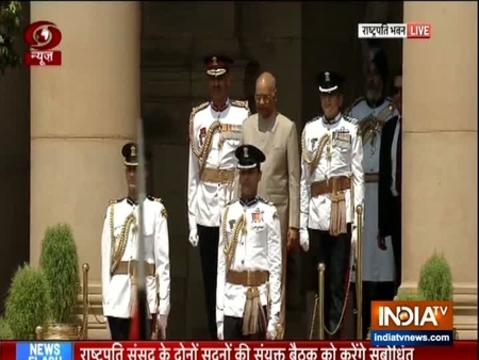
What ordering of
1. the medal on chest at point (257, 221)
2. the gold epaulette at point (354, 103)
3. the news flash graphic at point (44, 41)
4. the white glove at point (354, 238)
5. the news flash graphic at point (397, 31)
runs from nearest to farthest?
the medal on chest at point (257, 221) → the news flash graphic at point (397, 31) → the news flash graphic at point (44, 41) → the white glove at point (354, 238) → the gold epaulette at point (354, 103)

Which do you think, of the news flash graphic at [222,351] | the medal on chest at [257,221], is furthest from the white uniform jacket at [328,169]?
the news flash graphic at [222,351]

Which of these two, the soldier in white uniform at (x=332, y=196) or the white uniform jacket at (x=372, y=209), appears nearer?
the soldier in white uniform at (x=332, y=196)

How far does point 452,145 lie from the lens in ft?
39.5

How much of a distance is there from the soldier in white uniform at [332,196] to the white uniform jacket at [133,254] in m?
1.06

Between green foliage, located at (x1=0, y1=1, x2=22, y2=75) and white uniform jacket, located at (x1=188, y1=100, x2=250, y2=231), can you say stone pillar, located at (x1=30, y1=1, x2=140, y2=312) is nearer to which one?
green foliage, located at (x1=0, y1=1, x2=22, y2=75)

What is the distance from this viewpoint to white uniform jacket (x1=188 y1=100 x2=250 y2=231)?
1228cm

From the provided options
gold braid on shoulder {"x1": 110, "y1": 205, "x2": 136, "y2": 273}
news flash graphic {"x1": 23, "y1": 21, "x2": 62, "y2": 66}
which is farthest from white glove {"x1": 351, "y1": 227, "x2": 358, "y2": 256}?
news flash graphic {"x1": 23, "y1": 21, "x2": 62, "y2": 66}

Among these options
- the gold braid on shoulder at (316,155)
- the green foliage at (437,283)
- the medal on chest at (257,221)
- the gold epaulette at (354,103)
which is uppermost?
the gold epaulette at (354,103)

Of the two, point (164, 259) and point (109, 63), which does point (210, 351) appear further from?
point (109, 63)

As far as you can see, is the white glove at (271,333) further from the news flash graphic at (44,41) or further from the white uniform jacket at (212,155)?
the news flash graphic at (44,41)

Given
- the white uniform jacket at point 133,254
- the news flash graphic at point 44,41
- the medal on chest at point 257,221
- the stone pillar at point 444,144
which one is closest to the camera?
the medal on chest at point 257,221

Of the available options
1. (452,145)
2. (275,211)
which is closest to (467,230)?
(452,145)

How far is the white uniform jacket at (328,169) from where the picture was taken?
1226 centimetres

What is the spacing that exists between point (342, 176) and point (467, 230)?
3.30ft
